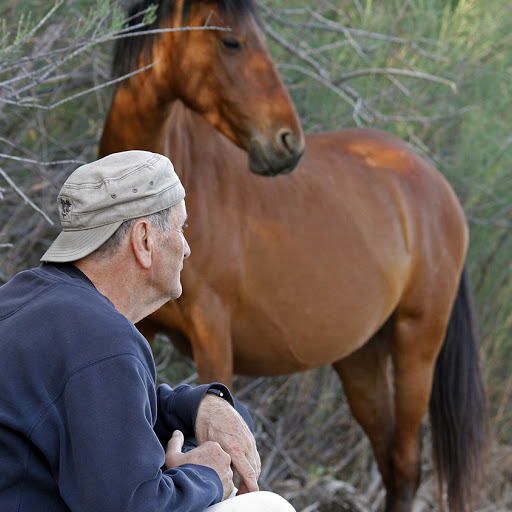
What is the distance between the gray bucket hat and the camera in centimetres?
138

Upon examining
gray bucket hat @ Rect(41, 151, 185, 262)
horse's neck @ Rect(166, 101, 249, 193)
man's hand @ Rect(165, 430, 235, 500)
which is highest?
gray bucket hat @ Rect(41, 151, 185, 262)

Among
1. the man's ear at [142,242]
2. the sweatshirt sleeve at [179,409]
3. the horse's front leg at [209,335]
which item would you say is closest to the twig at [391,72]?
the horse's front leg at [209,335]

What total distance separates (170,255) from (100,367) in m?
0.31

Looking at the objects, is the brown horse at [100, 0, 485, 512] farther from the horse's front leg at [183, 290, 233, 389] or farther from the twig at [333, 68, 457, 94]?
the twig at [333, 68, 457, 94]

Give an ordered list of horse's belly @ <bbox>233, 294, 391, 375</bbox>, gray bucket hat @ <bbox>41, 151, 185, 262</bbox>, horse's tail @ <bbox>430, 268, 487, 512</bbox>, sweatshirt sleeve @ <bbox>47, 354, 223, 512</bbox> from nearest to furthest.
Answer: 1. sweatshirt sleeve @ <bbox>47, 354, 223, 512</bbox>
2. gray bucket hat @ <bbox>41, 151, 185, 262</bbox>
3. horse's belly @ <bbox>233, 294, 391, 375</bbox>
4. horse's tail @ <bbox>430, 268, 487, 512</bbox>

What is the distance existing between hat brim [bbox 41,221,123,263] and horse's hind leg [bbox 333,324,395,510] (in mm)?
2786

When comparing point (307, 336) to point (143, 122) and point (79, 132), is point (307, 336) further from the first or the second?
point (79, 132)

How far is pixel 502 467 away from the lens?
4.79 m

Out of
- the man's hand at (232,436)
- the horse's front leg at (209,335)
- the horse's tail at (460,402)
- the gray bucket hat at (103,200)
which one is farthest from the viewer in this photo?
the horse's tail at (460,402)

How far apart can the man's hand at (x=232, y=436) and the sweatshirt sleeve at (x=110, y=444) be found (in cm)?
32

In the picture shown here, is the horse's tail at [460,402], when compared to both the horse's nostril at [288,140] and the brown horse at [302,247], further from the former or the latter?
the horse's nostril at [288,140]

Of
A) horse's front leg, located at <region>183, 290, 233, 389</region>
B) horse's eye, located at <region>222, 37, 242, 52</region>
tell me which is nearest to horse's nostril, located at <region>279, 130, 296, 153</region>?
horse's eye, located at <region>222, 37, 242, 52</region>

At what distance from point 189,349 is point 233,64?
3.57 ft

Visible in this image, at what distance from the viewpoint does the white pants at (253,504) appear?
4.64 feet
